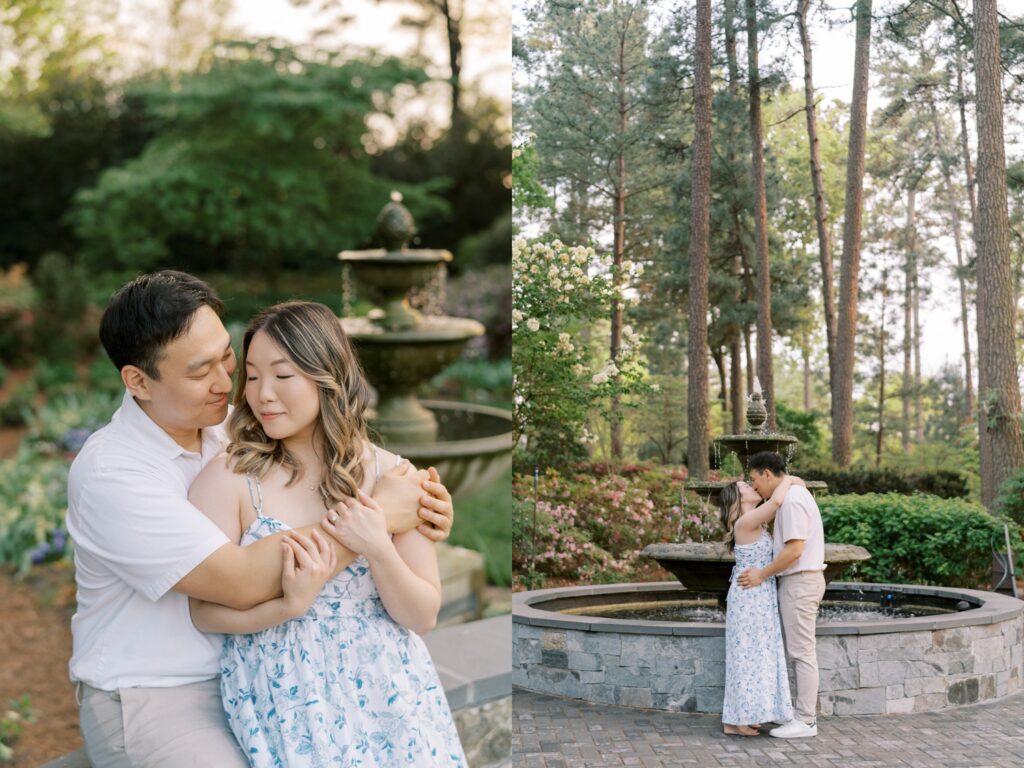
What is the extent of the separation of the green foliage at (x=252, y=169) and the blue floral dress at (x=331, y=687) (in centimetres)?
1213

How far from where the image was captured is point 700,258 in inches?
110

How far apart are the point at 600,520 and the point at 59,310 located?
11.2 metres

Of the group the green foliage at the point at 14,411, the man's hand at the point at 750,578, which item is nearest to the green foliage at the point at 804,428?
the man's hand at the point at 750,578

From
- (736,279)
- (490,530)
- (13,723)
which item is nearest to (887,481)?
(736,279)

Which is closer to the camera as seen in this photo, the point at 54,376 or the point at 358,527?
the point at 358,527

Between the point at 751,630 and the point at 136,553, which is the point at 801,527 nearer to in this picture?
the point at 751,630

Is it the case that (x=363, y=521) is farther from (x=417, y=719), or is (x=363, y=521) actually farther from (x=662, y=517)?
(x=662, y=517)

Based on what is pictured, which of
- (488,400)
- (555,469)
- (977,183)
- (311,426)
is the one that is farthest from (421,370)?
(488,400)

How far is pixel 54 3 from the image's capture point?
7461mm

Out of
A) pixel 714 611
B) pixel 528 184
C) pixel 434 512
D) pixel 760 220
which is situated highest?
pixel 528 184

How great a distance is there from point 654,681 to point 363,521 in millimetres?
1667

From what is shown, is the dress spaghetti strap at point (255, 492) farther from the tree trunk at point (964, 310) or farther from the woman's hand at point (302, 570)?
the tree trunk at point (964, 310)

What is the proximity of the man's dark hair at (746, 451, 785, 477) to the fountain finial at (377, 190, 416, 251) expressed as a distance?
11.9 ft

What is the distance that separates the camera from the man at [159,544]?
1.69 metres
